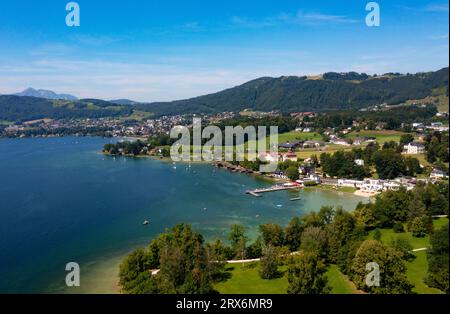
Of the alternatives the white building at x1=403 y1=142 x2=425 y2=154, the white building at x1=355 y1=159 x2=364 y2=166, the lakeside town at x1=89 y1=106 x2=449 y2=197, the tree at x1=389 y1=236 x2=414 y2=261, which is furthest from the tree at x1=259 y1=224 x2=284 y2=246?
the white building at x1=403 y1=142 x2=425 y2=154

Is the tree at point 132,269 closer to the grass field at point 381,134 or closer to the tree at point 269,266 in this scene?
the tree at point 269,266

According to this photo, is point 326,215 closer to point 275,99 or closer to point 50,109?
point 275,99

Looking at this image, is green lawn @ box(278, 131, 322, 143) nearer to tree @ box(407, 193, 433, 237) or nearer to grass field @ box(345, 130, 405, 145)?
grass field @ box(345, 130, 405, 145)

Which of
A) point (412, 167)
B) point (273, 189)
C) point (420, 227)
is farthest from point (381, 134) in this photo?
point (420, 227)

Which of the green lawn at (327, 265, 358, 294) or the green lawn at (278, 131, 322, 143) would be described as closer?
the green lawn at (327, 265, 358, 294)

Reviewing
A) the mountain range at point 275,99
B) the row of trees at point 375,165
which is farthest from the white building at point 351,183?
the mountain range at point 275,99

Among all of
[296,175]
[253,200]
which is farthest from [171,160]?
[253,200]
